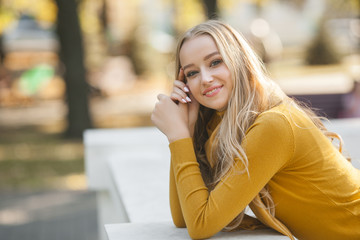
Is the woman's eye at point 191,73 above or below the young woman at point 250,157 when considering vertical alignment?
above

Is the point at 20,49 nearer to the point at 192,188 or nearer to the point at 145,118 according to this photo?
the point at 145,118

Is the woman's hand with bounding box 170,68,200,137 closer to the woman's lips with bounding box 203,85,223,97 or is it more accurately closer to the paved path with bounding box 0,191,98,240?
the woman's lips with bounding box 203,85,223,97

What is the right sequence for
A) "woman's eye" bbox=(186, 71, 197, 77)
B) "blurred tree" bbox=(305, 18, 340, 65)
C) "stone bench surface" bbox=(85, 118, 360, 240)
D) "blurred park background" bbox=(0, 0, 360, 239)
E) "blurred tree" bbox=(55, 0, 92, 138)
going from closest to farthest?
"woman's eye" bbox=(186, 71, 197, 77), "stone bench surface" bbox=(85, 118, 360, 240), "blurred park background" bbox=(0, 0, 360, 239), "blurred tree" bbox=(55, 0, 92, 138), "blurred tree" bbox=(305, 18, 340, 65)

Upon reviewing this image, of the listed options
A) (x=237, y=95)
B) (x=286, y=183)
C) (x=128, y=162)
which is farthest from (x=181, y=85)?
(x=128, y=162)

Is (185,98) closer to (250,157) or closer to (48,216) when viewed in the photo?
(250,157)

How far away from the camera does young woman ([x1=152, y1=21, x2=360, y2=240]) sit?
2318 mm

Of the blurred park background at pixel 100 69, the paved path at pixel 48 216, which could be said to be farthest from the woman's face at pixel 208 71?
the paved path at pixel 48 216

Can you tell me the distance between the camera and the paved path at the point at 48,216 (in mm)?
5738

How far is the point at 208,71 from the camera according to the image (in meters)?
2.57

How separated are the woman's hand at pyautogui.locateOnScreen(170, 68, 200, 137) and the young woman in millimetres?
34

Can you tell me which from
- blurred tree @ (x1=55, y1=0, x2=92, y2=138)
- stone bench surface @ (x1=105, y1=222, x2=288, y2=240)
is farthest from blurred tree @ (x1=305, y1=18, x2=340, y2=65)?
stone bench surface @ (x1=105, y1=222, x2=288, y2=240)

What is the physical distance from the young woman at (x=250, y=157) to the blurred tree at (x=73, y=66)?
853cm

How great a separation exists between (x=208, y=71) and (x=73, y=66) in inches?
352

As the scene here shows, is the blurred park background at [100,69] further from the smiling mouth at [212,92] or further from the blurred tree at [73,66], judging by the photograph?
the smiling mouth at [212,92]
